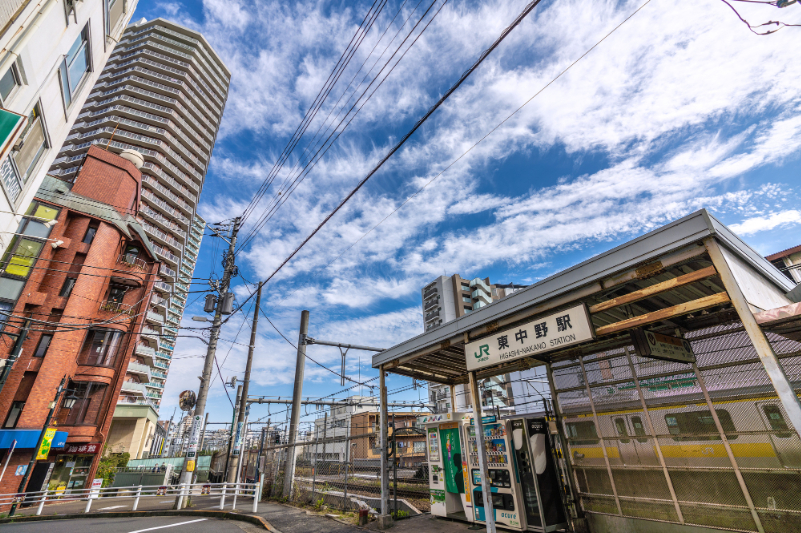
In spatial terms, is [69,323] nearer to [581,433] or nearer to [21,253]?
[21,253]

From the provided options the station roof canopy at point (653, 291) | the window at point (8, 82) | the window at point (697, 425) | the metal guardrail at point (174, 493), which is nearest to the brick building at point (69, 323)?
the metal guardrail at point (174, 493)

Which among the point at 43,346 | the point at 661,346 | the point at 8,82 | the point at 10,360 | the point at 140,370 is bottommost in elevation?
the point at 661,346

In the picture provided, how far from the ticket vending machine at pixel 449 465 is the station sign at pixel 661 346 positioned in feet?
16.7

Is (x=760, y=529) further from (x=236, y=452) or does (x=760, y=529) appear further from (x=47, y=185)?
(x=47, y=185)

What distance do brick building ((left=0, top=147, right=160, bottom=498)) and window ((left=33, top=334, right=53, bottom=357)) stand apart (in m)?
0.04

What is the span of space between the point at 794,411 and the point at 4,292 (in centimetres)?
3260

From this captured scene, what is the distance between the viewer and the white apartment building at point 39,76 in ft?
22.8

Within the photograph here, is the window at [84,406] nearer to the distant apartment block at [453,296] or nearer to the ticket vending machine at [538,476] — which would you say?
the ticket vending machine at [538,476]

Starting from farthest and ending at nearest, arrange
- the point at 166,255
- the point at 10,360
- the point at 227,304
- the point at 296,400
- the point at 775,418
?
the point at 166,255, the point at 10,360, the point at 227,304, the point at 296,400, the point at 775,418

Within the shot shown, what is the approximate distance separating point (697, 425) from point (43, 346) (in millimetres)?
31737

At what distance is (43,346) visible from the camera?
871 inches

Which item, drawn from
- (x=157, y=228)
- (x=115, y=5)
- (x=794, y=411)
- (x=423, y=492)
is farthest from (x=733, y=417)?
(x=157, y=228)

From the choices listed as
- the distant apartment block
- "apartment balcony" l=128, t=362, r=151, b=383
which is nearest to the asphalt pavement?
"apartment balcony" l=128, t=362, r=151, b=383

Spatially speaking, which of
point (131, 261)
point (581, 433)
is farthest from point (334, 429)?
point (131, 261)
